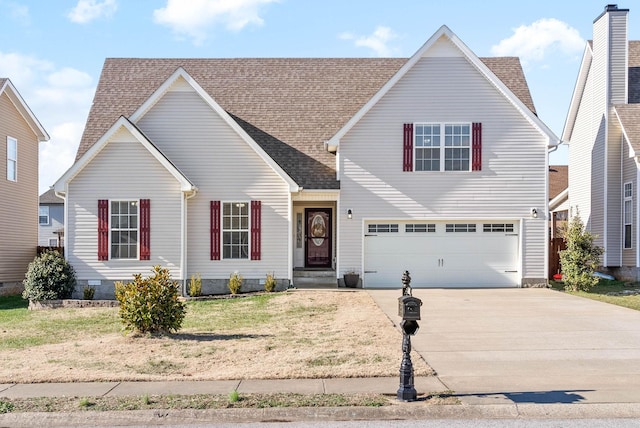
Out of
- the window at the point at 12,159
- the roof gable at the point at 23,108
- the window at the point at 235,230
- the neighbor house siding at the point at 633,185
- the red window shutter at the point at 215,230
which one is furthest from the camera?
the window at the point at 12,159

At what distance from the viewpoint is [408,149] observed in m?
21.5

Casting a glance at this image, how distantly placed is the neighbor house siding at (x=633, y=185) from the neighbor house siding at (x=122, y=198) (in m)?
14.8

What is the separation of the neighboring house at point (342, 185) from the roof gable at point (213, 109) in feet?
0.14

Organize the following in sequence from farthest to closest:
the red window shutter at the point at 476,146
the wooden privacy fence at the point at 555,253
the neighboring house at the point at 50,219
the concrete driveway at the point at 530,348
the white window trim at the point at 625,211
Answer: the neighboring house at the point at 50,219
the wooden privacy fence at the point at 555,253
the white window trim at the point at 625,211
the red window shutter at the point at 476,146
the concrete driveway at the point at 530,348

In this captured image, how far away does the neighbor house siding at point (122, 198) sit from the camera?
20031 millimetres

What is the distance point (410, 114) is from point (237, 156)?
5.71 m

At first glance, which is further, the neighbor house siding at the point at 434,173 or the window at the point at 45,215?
the window at the point at 45,215

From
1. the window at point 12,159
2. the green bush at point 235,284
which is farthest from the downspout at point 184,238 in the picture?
the window at point 12,159

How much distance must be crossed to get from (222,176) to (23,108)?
8.82 m

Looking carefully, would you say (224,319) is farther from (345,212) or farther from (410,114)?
(410,114)

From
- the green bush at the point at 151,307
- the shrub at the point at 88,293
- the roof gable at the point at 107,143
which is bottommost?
the shrub at the point at 88,293

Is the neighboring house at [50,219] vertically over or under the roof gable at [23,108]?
under

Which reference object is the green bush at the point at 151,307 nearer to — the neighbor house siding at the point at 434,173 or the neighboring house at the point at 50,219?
the neighbor house siding at the point at 434,173

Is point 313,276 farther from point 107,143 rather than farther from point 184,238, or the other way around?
point 107,143
